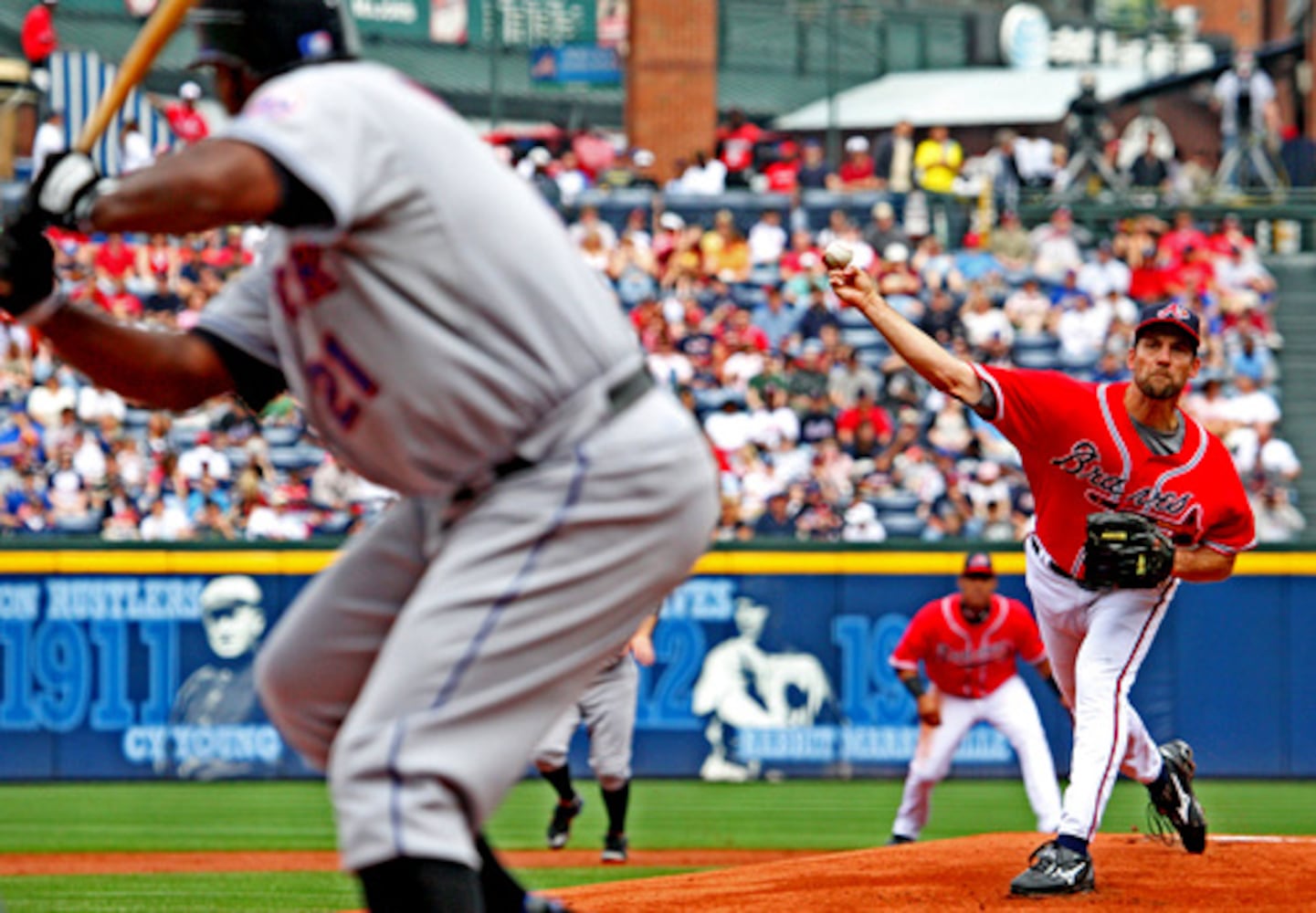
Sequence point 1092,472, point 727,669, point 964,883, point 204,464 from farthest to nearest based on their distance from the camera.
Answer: point 204,464
point 727,669
point 1092,472
point 964,883

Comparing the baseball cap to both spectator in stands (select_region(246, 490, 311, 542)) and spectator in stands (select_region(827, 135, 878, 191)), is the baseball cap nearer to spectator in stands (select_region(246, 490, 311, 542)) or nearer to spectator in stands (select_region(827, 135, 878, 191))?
spectator in stands (select_region(246, 490, 311, 542))

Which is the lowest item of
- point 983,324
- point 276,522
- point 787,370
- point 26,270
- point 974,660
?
point 276,522

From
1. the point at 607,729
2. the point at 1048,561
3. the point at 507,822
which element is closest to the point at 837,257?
the point at 1048,561

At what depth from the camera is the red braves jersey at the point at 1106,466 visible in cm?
753

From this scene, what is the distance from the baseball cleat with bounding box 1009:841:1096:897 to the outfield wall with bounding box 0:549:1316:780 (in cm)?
909

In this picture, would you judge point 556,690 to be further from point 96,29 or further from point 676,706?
point 96,29

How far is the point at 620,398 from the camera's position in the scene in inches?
153

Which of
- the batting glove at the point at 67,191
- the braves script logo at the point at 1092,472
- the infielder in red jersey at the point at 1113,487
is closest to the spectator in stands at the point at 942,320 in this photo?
the infielder in red jersey at the point at 1113,487

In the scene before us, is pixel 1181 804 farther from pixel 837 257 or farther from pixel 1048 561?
pixel 837 257

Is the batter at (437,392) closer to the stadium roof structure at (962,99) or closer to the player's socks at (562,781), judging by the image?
the player's socks at (562,781)

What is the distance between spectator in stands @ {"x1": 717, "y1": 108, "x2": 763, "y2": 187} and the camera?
23.6 meters

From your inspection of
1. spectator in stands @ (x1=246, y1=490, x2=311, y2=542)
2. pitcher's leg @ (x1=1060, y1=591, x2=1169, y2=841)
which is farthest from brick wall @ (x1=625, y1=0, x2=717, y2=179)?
pitcher's leg @ (x1=1060, y1=591, x2=1169, y2=841)

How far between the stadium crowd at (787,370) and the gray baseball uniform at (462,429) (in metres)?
13.1

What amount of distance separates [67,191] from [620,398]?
1056 mm
